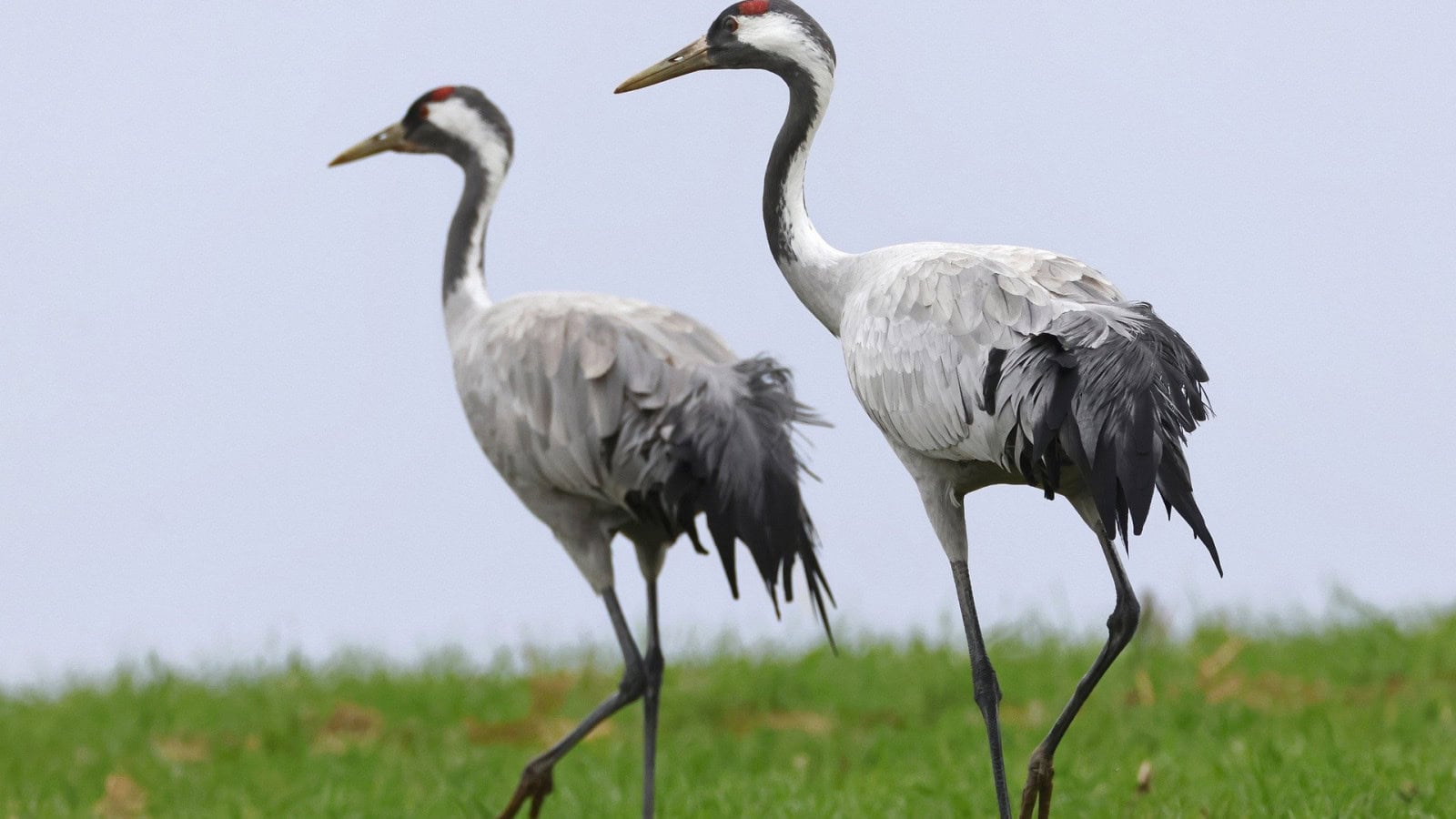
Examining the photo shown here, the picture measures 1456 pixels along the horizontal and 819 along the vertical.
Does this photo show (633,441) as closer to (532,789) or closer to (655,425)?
(655,425)

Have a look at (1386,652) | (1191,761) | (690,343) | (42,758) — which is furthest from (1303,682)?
(42,758)

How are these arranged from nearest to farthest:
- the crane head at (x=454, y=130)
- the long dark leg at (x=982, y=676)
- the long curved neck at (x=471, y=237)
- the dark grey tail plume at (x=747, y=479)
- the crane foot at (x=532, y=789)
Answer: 1. the long dark leg at (x=982, y=676)
2. the dark grey tail plume at (x=747, y=479)
3. the crane foot at (x=532, y=789)
4. the long curved neck at (x=471, y=237)
5. the crane head at (x=454, y=130)

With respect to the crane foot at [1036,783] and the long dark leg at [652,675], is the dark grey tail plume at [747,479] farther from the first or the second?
the crane foot at [1036,783]

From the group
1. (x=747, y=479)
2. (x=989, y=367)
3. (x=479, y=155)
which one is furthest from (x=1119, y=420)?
(x=479, y=155)

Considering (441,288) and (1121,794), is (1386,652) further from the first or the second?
(441,288)

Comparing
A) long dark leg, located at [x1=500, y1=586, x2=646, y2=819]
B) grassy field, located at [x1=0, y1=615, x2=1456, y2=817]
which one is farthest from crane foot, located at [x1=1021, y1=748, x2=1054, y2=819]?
long dark leg, located at [x1=500, y1=586, x2=646, y2=819]

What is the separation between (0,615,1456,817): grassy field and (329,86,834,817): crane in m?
0.70

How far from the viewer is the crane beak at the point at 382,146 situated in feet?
26.1

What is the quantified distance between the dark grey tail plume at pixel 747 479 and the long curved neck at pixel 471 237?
1.53 meters

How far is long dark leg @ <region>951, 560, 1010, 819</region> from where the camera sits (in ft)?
16.0

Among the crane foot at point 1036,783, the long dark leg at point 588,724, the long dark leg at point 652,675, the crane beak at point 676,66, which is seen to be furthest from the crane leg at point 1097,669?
the crane beak at point 676,66

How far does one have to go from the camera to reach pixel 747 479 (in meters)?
5.91

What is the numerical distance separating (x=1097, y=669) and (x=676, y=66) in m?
2.32

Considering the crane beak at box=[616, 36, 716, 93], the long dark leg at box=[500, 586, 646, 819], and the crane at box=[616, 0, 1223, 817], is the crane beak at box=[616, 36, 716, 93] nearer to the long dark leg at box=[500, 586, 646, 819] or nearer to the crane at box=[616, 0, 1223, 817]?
the crane at box=[616, 0, 1223, 817]
